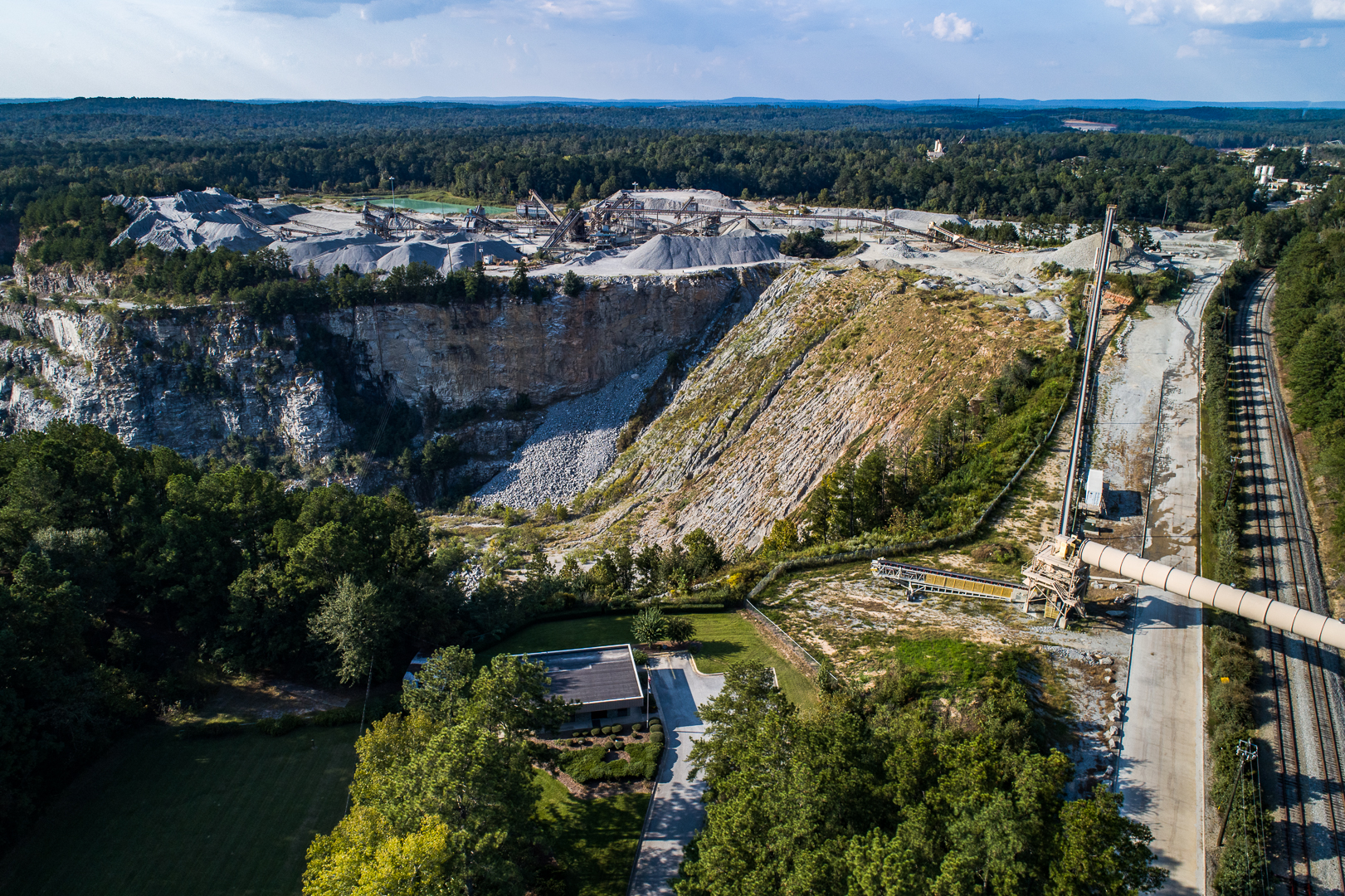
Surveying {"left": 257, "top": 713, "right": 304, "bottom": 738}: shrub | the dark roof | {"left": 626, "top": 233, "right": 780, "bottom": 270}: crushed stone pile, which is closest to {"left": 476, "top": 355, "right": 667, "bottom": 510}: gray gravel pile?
{"left": 626, "top": 233, "right": 780, "bottom": 270}: crushed stone pile

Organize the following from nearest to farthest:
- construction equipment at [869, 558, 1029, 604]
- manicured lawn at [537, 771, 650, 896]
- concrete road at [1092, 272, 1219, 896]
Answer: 1. concrete road at [1092, 272, 1219, 896]
2. manicured lawn at [537, 771, 650, 896]
3. construction equipment at [869, 558, 1029, 604]

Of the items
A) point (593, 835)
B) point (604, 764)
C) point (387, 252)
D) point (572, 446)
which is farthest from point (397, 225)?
point (593, 835)

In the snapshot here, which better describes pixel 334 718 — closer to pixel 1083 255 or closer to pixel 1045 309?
pixel 1045 309

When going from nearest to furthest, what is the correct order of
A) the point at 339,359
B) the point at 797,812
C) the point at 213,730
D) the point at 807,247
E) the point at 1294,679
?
1. the point at 797,812
2. the point at 1294,679
3. the point at 213,730
4. the point at 339,359
5. the point at 807,247

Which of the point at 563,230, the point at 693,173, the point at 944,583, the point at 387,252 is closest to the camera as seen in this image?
the point at 944,583

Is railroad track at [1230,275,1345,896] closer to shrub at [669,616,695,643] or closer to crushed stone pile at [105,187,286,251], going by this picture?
shrub at [669,616,695,643]

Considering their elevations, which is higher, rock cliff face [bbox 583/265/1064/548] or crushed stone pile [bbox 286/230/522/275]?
crushed stone pile [bbox 286/230/522/275]
